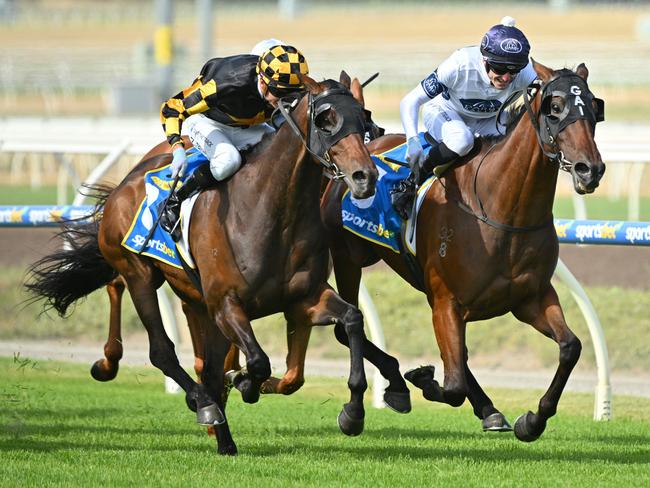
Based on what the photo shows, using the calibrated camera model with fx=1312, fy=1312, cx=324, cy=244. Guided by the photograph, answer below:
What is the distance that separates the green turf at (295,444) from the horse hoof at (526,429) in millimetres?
102

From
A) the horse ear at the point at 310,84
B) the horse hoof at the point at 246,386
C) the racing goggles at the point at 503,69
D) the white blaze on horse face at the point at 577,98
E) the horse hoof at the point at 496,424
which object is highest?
the white blaze on horse face at the point at 577,98

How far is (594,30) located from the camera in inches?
1641

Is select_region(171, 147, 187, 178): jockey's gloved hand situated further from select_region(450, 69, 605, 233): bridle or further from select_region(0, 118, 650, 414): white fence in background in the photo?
select_region(0, 118, 650, 414): white fence in background

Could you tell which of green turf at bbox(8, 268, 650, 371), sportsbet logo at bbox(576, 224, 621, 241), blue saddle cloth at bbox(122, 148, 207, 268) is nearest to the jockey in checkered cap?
blue saddle cloth at bbox(122, 148, 207, 268)

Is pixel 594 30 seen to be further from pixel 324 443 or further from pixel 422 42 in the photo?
pixel 324 443

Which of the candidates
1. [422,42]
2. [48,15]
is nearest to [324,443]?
[422,42]

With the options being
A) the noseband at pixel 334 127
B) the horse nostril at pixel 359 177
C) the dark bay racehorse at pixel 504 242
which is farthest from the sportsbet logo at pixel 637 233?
the horse nostril at pixel 359 177

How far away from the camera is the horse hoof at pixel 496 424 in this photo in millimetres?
5938

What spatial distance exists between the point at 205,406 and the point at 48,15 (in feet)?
172

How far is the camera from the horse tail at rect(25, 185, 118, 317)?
Answer: 23.9 ft

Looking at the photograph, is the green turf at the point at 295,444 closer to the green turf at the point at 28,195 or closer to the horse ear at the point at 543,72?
the horse ear at the point at 543,72

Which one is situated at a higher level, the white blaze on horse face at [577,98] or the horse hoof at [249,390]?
the white blaze on horse face at [577,98]

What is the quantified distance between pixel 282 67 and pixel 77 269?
2.21 meters

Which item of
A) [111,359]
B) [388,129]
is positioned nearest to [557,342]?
[111,359]
